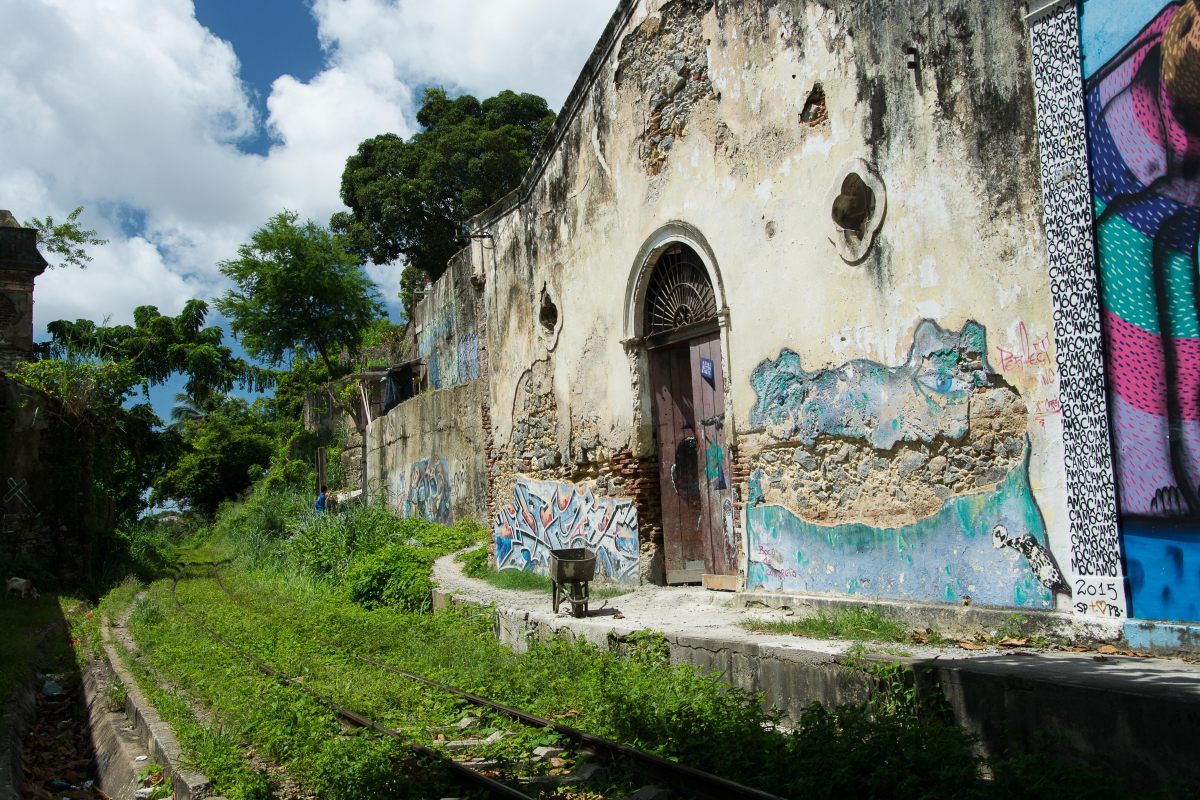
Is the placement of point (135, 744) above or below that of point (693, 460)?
below

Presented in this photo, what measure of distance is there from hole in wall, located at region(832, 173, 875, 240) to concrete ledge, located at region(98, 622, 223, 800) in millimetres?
6773

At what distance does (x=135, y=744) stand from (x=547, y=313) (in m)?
8.11

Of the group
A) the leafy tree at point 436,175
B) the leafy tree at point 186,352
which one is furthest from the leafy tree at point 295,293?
the leafy tree at point 186,352

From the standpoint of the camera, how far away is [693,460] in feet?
36.2

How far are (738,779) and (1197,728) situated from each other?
226 cm

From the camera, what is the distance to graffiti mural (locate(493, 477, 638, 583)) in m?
11.6

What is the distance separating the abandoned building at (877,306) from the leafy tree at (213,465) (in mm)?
28621

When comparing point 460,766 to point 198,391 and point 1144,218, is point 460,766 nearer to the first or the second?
point 1144,218

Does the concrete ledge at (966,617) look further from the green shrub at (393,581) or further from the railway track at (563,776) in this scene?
the green shrub at (393,581)

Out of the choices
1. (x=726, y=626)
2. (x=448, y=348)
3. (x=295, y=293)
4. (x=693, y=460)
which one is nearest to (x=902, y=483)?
(x=726, y=626)

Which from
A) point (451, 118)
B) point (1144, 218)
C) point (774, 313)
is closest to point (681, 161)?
point (774, 313)

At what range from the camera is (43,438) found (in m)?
18.6

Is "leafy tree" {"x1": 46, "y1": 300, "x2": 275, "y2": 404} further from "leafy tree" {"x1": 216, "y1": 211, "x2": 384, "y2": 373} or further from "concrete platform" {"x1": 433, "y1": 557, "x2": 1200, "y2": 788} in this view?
"concrete platform" {"x1": 433, "y1": 557, "x2": 1200, "y2": 788}

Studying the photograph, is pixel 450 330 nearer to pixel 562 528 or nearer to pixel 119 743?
pixel 562 528
